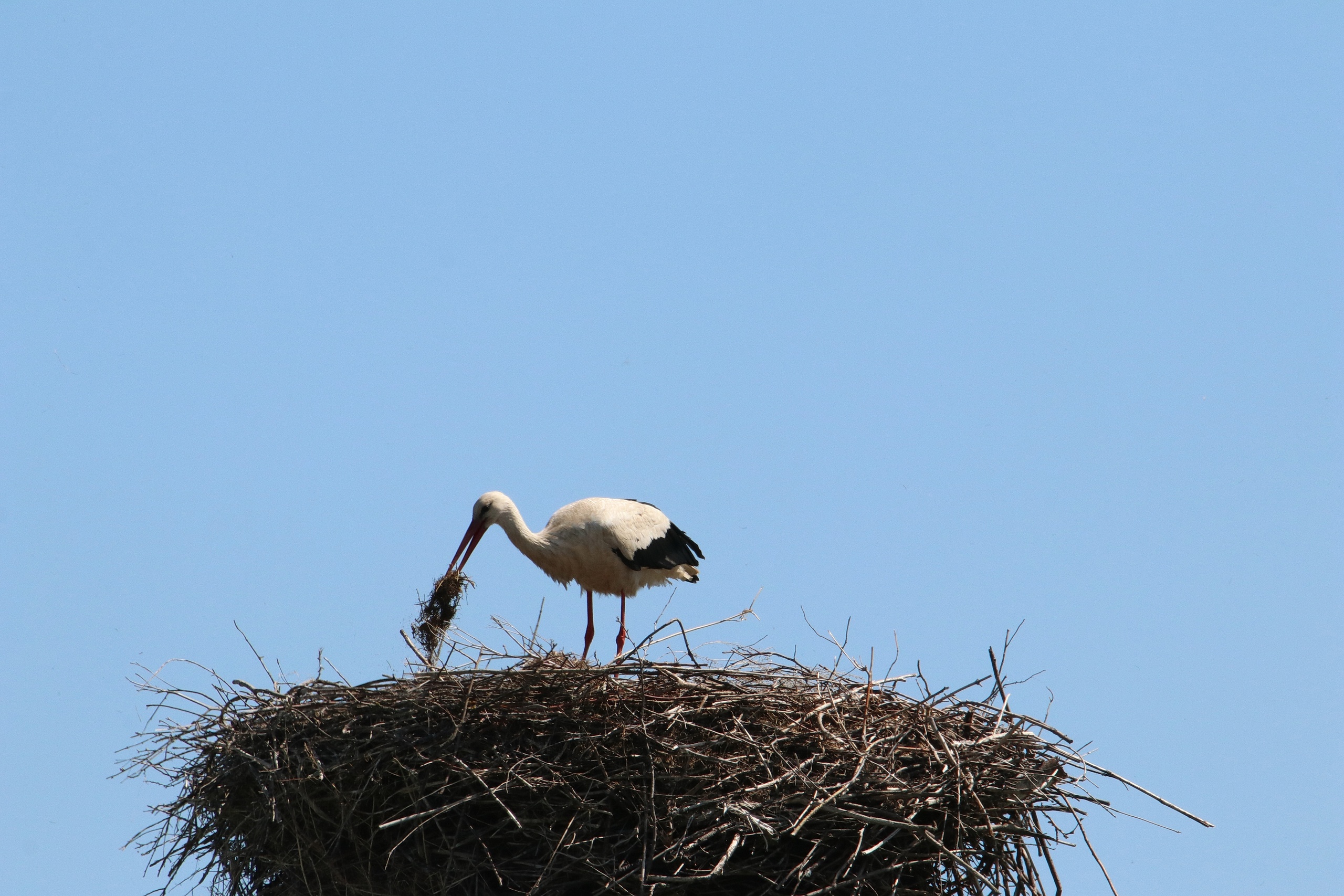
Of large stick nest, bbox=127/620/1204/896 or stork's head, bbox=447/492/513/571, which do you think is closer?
large stick nest, bbox=127/620/1204/896

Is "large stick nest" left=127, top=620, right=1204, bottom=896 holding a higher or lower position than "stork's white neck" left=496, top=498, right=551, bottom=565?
lower

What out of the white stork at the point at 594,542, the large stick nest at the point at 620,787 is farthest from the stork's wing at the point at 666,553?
the large stick nest at the point at 620,787

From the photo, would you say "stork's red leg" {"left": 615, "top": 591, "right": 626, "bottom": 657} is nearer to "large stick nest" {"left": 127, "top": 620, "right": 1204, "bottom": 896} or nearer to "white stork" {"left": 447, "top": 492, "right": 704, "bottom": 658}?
"white stork" {"left": 447, "top": 492, "right": 704, "bottom": 658}

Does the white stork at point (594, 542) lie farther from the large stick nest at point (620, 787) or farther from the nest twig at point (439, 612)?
the large stick nest at point (620, 787)

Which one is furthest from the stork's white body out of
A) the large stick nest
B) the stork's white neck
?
the large stick nest

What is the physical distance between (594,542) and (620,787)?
3.42m

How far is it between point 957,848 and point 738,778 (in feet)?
3.24

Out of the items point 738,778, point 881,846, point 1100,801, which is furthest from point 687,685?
point 1100,801

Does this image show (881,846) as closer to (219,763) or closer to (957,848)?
(957,848)

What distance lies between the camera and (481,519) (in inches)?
383

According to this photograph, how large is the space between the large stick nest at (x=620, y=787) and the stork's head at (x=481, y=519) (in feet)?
10.2

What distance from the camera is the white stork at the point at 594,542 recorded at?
31.0 feet

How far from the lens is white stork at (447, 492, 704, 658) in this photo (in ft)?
31.0

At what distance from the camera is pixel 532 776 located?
6129mm
